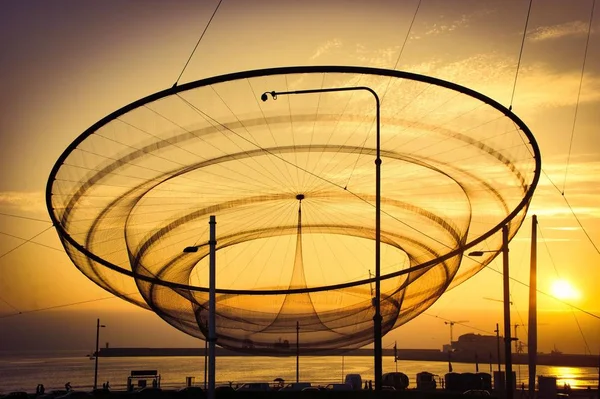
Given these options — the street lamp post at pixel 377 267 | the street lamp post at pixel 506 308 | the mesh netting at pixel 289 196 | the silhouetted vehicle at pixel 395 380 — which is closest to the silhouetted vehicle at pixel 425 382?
the silhouetted vehicle at pixel 395 380

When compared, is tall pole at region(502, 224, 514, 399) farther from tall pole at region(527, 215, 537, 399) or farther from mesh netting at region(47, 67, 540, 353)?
tall pole at region(527, 215, 537, 399)

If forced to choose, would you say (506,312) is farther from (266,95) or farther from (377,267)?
(266,95)

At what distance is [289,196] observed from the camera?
34312 mm

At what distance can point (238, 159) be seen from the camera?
30.2 metres

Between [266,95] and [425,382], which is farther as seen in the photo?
[425,382]

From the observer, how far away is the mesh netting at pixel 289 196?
25.5 metres

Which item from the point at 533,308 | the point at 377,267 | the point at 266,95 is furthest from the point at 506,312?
the point at 533,308

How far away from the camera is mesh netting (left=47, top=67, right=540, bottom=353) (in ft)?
83.5

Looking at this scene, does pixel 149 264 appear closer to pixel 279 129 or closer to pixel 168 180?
pixel 168 180

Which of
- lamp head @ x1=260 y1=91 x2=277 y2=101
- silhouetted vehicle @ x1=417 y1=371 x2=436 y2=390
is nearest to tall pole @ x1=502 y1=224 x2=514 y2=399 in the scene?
lamp head @ x1=260 y1=91 x2=277 y2=101

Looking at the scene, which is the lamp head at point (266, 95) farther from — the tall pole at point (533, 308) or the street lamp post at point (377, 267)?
the tall pole at point (533, 308)

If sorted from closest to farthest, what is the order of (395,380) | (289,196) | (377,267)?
(377,267) < (289,196) < (395,380)

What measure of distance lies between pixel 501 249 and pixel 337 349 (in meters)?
14.2

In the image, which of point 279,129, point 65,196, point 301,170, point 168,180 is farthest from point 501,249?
point 65,196
